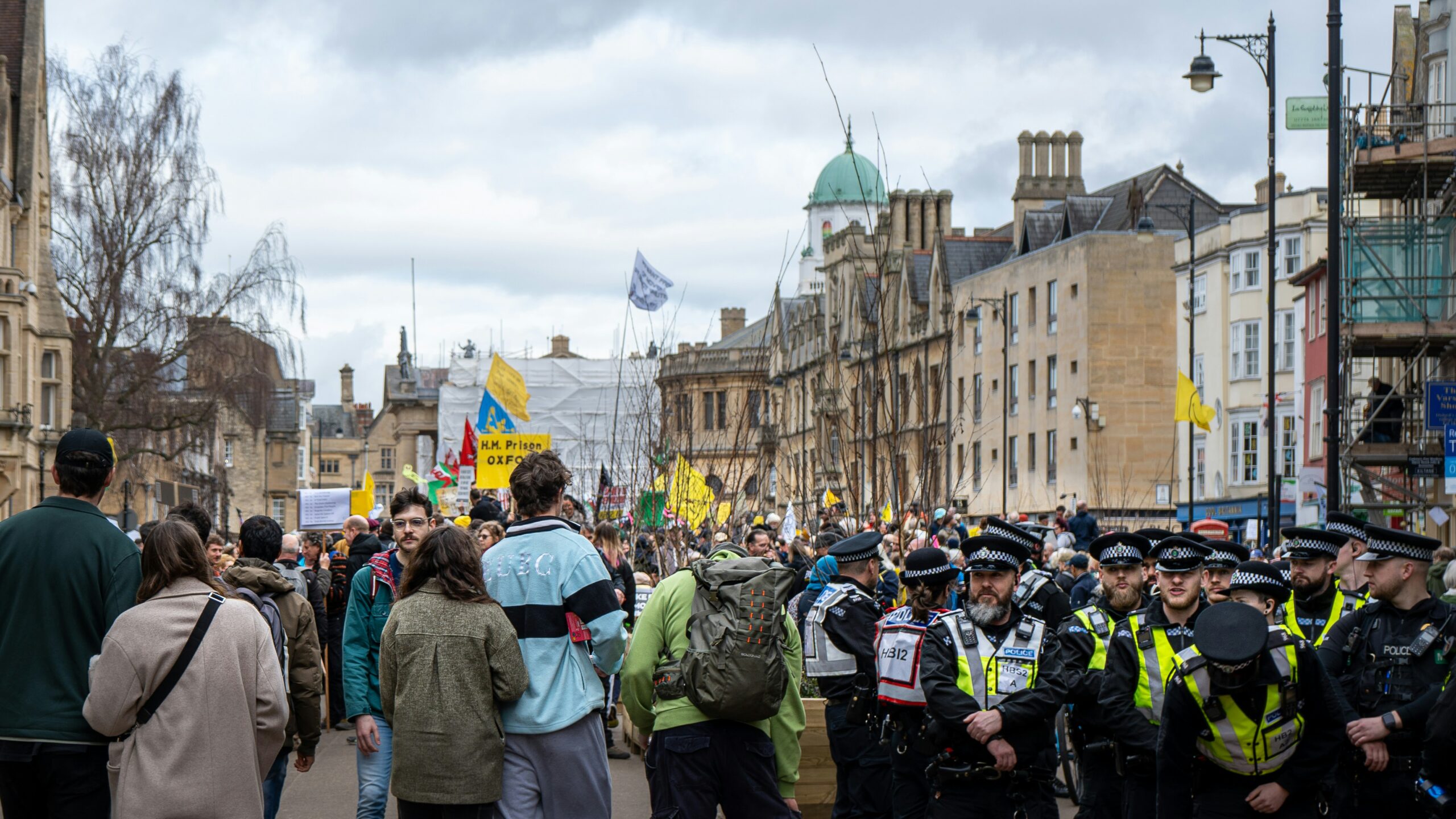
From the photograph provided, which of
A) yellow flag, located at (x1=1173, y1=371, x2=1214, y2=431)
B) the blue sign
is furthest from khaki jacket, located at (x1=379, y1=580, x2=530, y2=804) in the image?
yellow flag, located at (x1=1173, y1=371, x2=1214, y2=431)

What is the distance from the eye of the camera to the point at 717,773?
739cm

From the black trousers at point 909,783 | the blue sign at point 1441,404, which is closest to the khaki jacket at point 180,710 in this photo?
the black trousers at point 909,783

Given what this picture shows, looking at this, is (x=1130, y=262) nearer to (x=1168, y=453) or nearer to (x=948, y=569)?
(x=1168, y=453)

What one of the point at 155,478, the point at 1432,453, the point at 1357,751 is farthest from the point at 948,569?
the point at 155,478

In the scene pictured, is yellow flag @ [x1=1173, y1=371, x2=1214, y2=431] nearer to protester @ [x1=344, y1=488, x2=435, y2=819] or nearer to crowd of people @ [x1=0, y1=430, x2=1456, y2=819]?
crowd of people @ [x1=0, y1=430, x2=1456, y2=819]

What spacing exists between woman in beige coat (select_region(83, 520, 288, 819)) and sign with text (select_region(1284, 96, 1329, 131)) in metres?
22.8

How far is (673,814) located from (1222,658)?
250 centimetres

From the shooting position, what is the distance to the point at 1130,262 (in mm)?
53219

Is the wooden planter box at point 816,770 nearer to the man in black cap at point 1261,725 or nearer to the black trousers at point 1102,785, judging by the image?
the black trousers at point 1102,785

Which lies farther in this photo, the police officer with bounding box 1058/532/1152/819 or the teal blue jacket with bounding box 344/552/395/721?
the teal blue jacket with bounding box 344/552/395/721

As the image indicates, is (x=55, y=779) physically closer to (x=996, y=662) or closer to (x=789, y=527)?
(x=996, y=662)

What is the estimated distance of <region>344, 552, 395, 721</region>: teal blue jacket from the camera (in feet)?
27.7

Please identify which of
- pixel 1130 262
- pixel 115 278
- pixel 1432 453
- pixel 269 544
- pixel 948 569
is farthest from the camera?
pixel 1130 262

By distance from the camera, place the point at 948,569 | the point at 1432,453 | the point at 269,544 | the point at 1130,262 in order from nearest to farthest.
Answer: the point at 948,569, the point at 269,544, the point at 1432,453, the point at 1130,262
